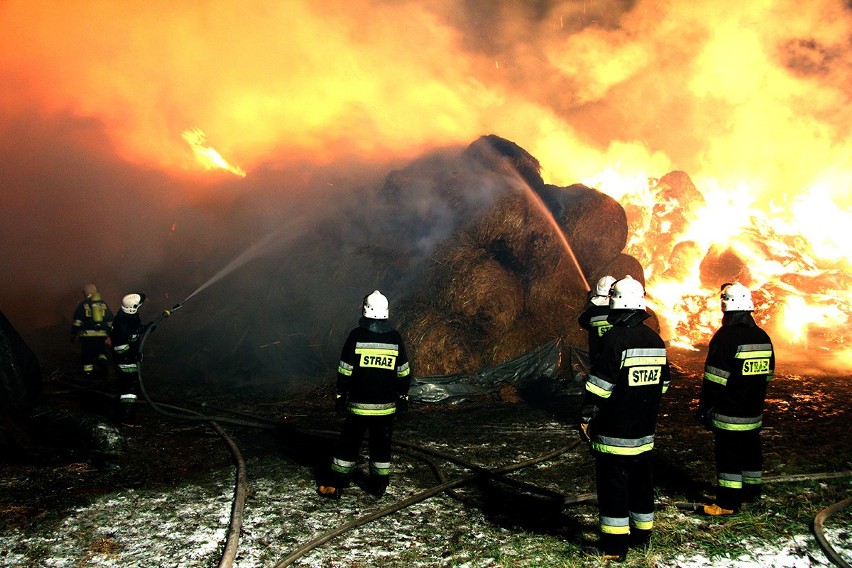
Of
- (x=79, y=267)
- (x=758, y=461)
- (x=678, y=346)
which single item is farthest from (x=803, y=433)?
(x=79, y=267)

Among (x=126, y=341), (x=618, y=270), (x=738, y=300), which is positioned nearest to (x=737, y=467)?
(x=738, y=300)

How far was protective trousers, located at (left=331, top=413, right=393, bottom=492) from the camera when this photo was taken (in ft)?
16.0

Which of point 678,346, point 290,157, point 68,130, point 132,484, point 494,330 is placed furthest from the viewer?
point 290,157

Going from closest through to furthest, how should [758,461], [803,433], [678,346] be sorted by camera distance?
[758,461] < [803,433] < [678,346]

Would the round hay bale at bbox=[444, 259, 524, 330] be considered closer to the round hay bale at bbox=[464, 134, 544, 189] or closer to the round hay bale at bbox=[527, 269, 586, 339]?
the round hay bale at bbox=[527, 269, 586, 339]

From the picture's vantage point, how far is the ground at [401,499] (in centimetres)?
389

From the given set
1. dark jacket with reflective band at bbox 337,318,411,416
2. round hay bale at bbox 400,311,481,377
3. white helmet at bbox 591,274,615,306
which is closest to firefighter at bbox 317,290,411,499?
dark jacket with reflective band at bbox 337,318,411,416

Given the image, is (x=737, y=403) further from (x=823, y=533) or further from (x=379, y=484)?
(x=379, y=484)

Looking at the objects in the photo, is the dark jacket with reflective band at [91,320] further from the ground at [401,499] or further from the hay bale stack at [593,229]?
the hay bale stack at [593,229]

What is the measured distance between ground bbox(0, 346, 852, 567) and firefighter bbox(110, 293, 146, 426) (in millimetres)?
407

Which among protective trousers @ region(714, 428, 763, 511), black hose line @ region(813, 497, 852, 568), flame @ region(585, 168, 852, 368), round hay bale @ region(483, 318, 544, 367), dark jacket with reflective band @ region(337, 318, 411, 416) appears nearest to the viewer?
black hose line @ region(813, 497, 852, 568)

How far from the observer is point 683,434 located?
7125 mm

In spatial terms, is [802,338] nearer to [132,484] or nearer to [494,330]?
[494,330]

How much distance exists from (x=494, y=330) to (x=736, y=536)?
6222mm
